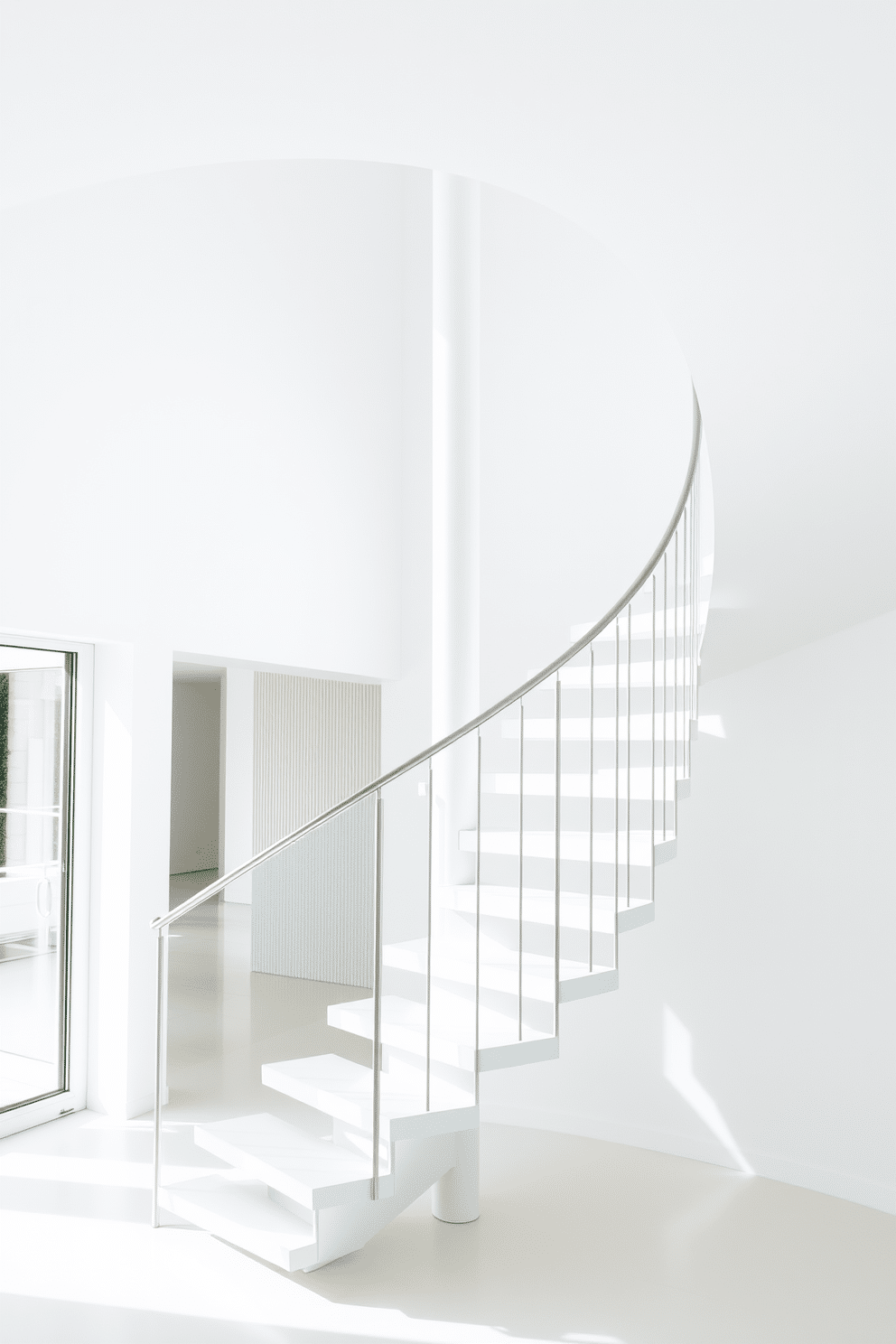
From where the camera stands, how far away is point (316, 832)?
7.61 meters

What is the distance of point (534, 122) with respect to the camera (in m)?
2.13

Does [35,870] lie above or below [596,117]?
below

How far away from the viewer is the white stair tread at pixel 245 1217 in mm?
3207

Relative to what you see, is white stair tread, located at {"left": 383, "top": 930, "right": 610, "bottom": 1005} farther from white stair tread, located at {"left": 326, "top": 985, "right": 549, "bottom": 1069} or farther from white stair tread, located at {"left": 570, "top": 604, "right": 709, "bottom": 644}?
white stair tread, located at {"left": 570, "top": 604, "right": 709, "bottom": 644}

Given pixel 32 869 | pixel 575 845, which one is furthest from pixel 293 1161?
pixel 32 869

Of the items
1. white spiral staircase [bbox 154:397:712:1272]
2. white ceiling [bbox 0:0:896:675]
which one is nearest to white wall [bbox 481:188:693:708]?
white spiral staircase [bbox 154:397:712:1272]

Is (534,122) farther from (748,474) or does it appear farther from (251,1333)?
(251,1333)

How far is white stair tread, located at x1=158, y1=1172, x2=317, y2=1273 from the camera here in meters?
3.21

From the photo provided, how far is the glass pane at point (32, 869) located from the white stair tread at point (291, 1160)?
1.44 meters

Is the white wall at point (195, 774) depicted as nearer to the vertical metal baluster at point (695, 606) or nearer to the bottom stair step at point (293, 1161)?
the bottom stair step at point (293, 1161)

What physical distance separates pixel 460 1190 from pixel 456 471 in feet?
9.36

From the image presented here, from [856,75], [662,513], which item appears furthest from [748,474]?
[662,513]

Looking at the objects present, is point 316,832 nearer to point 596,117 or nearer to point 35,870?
point 35,870

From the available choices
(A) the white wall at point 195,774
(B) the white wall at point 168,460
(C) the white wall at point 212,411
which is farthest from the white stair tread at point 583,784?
(A) the white wall at point 195,774
